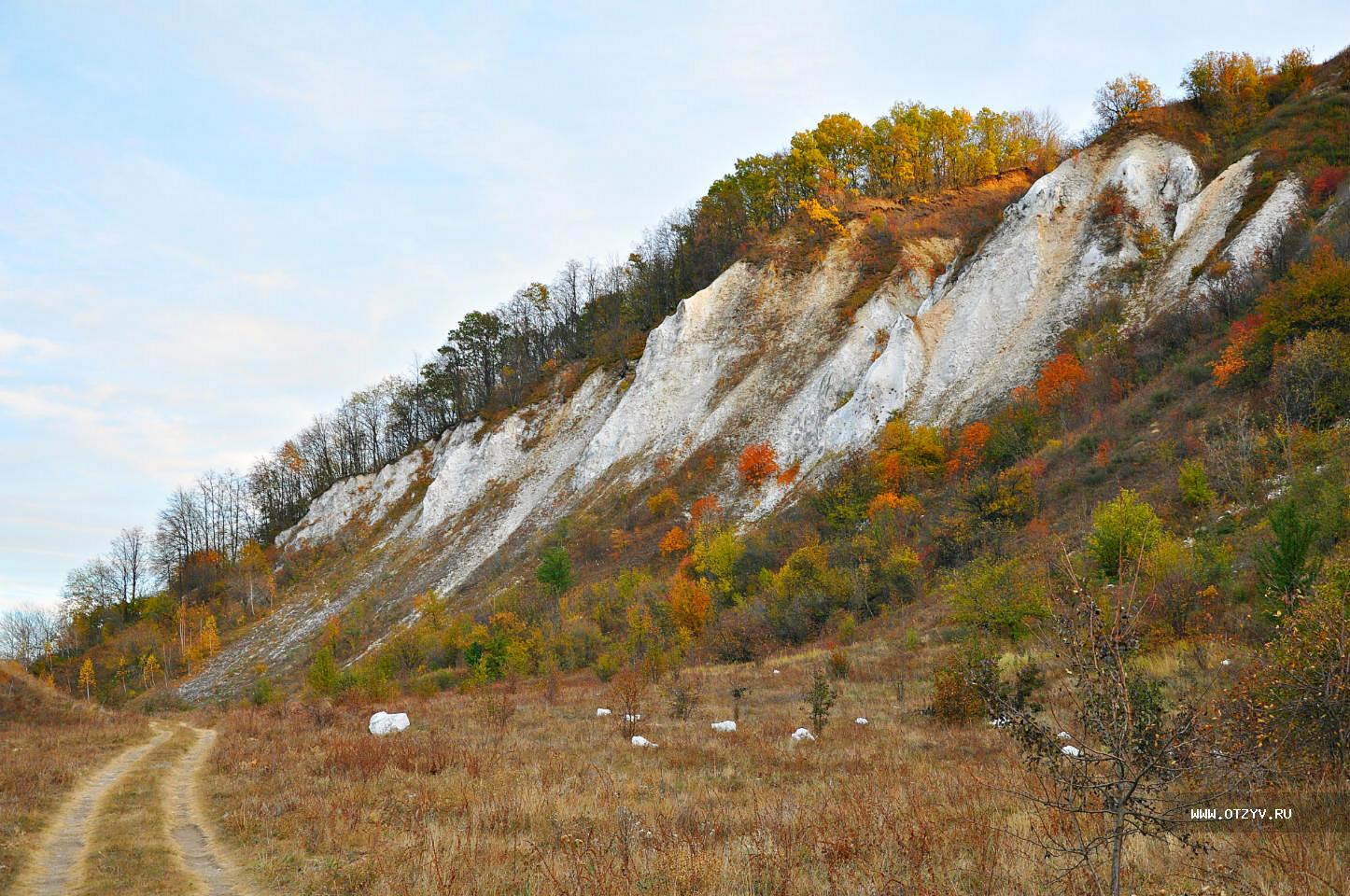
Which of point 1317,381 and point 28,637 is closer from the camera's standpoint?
point 1317,381

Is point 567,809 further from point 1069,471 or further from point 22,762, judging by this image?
point 1069,471

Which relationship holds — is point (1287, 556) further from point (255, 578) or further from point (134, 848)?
point (255, 578)

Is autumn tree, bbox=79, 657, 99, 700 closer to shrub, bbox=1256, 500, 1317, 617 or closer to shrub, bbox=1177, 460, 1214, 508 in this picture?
shrub, bbox=1177, 460, 1214, 508

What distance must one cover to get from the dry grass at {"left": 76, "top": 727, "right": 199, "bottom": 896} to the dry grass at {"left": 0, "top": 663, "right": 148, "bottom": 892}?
0.64 meters

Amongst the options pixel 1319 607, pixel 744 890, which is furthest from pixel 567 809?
pixel 1319 607

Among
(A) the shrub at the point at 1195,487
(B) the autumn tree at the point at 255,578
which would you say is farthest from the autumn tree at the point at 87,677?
(A) the shrub at the point at 1195,487

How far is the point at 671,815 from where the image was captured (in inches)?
286

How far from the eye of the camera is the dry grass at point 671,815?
16.3 feet

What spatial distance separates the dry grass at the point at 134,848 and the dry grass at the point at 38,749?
0.64 meters

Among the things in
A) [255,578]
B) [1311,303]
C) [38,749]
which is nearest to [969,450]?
[1311,303]

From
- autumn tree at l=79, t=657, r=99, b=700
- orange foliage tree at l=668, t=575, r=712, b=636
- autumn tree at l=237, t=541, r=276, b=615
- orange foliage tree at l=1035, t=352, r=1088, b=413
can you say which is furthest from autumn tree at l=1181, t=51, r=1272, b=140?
autumn tree at l=79, t=657, r=99, b=700

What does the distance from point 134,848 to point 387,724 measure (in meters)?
7.84

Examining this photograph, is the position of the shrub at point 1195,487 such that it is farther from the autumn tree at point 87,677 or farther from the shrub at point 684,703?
the autumn tree at point 87,677

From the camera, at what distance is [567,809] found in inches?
307
